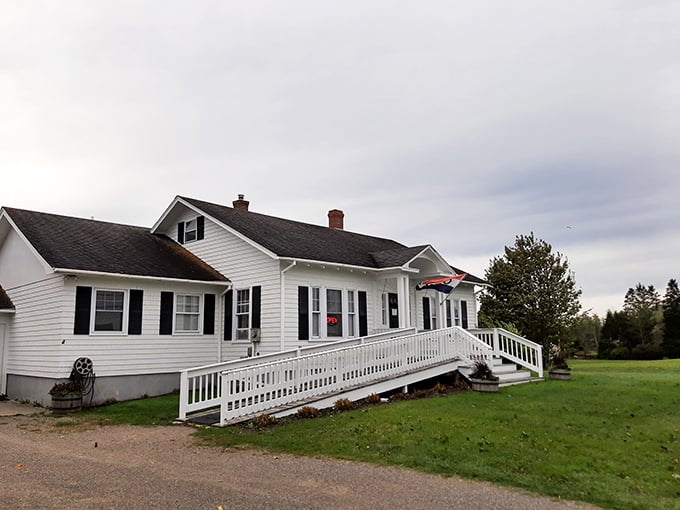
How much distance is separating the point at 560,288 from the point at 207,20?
1009 inches

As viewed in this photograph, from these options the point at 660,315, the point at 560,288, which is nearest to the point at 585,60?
the point at 560,288

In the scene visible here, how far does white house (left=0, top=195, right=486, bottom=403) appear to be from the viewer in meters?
14.7

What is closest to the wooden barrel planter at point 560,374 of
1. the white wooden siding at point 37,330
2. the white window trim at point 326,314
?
the white window trim at point 326,314

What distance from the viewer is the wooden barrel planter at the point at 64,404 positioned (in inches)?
528

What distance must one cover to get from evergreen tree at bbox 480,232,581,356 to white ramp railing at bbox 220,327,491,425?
1507 centimetres

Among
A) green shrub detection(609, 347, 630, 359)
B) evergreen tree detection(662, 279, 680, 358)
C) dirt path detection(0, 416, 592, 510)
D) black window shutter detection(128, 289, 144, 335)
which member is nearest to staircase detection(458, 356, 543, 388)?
dirt path detection(0, 416, 592, 510)

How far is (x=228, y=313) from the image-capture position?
682 inches

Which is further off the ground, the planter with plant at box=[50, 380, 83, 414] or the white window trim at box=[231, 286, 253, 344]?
the white window trim at box=[231, 286, 253, 344]

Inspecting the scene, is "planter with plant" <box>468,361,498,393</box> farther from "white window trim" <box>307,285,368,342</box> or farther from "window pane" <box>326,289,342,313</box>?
"window pane" <box>326,289,342,313</box>

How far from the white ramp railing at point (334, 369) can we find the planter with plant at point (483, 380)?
4.59ft

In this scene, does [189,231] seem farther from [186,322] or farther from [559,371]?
[559,371]

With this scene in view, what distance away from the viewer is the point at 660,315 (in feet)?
209

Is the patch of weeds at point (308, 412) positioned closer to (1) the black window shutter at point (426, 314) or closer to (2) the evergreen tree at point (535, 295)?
(1) the black window shutter at point (426, 314)

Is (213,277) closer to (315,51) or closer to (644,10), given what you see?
(315,51)
